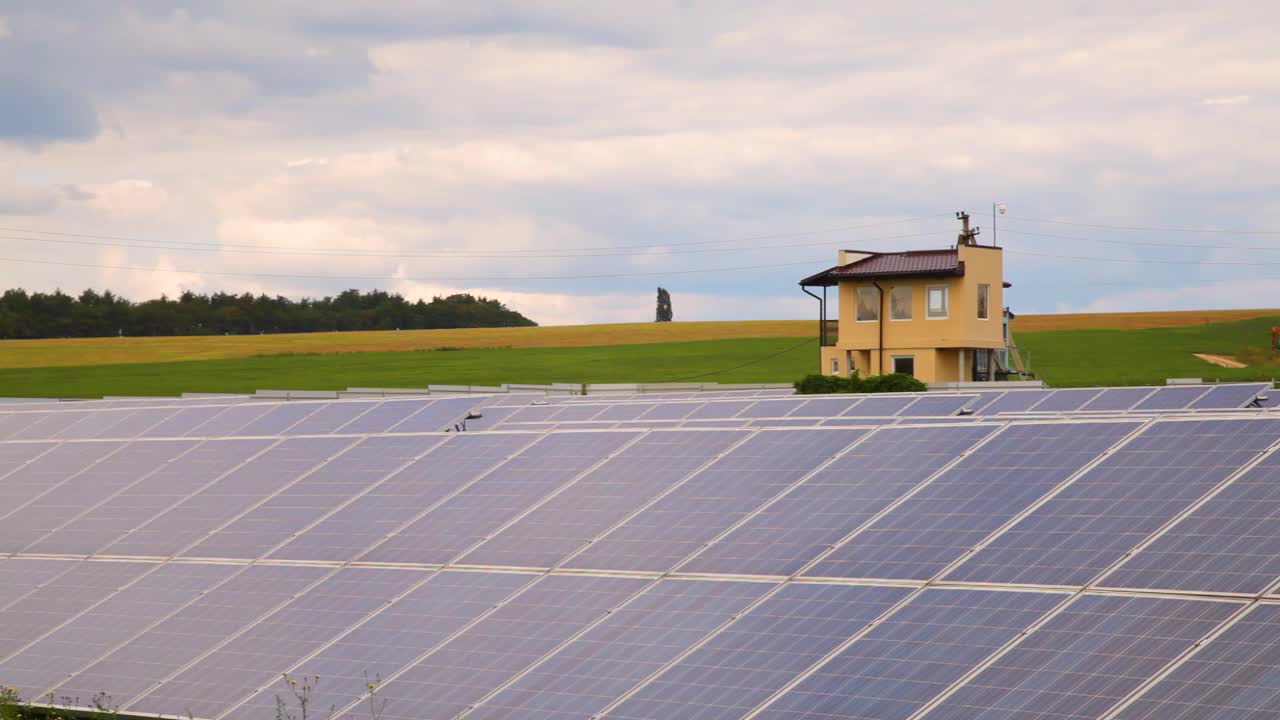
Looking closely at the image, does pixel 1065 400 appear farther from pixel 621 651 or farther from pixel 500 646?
pixel 500 646

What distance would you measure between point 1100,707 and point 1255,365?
299 feet

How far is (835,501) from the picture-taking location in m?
24.8

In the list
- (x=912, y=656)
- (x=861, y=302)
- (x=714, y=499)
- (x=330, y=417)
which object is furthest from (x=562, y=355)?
(x=912, y=656)

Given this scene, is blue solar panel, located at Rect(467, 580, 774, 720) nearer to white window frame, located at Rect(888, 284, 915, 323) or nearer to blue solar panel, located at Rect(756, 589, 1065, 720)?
blue solar panel, located at Rect(756, 589, 1065, 720)

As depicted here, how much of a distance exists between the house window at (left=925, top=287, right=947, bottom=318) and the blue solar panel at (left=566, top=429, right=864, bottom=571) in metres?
42.6

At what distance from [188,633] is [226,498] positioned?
656 centimetres

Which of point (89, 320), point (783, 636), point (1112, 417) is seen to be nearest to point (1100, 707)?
point (783, 636)

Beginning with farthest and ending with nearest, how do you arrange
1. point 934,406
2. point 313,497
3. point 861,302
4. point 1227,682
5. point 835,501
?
1. point 861,302
2. point 934,406
3. point 313,497
4. point 835,501
5. point 1227,682

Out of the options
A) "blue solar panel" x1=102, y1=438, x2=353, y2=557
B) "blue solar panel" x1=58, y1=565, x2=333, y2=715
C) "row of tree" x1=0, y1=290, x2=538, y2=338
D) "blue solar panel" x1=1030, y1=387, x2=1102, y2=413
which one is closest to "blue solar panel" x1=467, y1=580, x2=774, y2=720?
"blue solar panel" x1=58, y1=565, x2=333, y2=715

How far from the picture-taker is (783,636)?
21.1m

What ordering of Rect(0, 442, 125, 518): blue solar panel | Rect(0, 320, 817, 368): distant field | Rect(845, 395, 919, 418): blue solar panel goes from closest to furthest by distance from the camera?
Rect(845, 395, 919, 418): blue solar panel → Rect(0, 442, 125, 518): blue solar panel → Rect(0, 320, 817, 368): distant field

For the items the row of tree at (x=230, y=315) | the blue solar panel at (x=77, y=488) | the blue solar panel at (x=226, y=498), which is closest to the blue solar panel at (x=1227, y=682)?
the blue solar panel at (x=226, y=498)

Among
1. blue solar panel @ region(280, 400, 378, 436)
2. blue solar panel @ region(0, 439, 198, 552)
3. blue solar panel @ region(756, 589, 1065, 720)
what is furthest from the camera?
blue solar panel @ region(280, 400, 378, 436)

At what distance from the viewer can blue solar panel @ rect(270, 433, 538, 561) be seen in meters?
28.2
